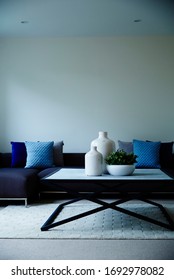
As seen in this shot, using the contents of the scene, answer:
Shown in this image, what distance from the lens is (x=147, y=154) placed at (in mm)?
5344

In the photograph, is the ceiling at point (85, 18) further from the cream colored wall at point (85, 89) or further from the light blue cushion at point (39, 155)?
the light blue cushion at point (39, 155)

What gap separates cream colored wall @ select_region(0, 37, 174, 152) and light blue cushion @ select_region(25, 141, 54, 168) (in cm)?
56

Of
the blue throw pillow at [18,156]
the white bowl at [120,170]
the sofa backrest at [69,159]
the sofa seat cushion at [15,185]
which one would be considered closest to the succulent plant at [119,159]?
the white bowl at [120,170]

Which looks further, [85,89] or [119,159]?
[85,89]

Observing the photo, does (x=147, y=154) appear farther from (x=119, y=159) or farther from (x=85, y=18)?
(x=85, y=18)

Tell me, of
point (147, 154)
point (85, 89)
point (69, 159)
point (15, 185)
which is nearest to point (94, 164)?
point (15, 185)

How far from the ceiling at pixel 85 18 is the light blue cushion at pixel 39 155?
176 centimetres

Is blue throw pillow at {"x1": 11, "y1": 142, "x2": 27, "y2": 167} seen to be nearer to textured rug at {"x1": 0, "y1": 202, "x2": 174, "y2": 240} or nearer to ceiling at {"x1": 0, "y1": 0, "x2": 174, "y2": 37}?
textured rug at {"x1": 0, "y1": 202, "x2": 174, "y2": 240}

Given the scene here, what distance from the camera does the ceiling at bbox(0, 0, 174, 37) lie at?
456 centimetres

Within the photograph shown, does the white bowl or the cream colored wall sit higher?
the cream colored wall

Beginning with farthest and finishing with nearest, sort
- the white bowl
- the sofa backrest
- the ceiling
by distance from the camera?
the sofa backrest → the ceiling → the white bowl

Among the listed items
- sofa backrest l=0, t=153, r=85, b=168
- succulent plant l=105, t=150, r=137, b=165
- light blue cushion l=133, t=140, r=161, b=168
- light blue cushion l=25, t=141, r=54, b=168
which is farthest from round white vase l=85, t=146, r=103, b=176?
sofa backrest l=0, t=153, r=85, b=168

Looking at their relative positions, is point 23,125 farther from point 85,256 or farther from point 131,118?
point 85,256

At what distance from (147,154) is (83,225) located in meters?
2.03
